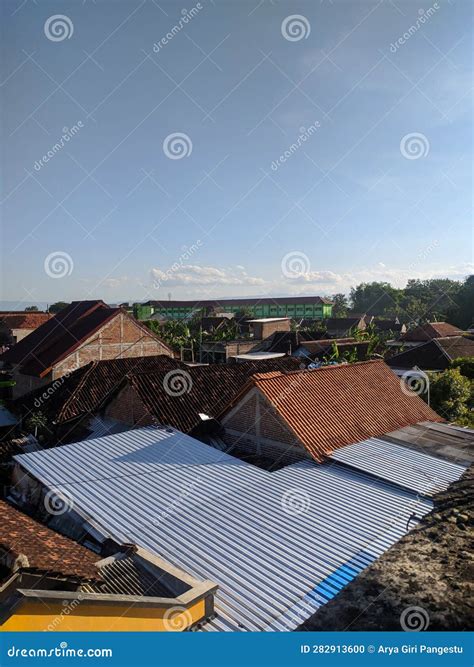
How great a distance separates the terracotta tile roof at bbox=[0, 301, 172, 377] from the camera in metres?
25.1

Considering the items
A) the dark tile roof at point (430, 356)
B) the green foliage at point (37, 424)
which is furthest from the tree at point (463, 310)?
the green foliage at point (37, 424)

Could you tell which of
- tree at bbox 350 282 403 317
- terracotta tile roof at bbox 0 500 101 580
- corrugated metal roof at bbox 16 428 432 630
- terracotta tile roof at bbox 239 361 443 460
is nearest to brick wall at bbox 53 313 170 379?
corrugated metal roof at bbox 16 428 432 630

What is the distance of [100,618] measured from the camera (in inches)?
A: 189

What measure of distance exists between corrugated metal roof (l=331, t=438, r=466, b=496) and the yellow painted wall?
526 centimetres

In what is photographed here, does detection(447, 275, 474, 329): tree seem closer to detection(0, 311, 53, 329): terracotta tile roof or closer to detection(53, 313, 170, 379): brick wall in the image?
detection(53, 313, 170, 379): brick wall

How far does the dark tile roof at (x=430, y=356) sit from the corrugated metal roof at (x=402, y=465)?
20578 mm

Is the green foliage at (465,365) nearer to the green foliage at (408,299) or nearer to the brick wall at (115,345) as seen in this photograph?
the brick wall at (115,345)

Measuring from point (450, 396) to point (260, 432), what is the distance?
13.6 meters

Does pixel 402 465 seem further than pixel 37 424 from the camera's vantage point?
No

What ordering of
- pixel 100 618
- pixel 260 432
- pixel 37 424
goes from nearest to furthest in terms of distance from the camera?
pixel 100 618 → pixel 260 432 → pixel 37 424

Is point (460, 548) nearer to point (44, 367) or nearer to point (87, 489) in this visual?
point (87, 489)

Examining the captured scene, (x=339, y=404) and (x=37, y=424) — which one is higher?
(x=339, y=404)

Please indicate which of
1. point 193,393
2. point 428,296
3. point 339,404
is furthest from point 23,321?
point 428,296

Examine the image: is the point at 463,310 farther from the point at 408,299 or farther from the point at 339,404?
the point at 339,404
